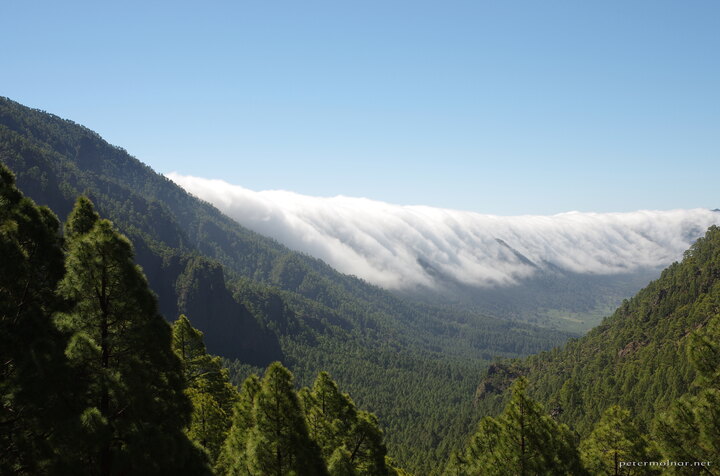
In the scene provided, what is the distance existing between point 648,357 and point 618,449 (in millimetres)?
141956

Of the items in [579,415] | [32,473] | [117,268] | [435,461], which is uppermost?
[117,268]

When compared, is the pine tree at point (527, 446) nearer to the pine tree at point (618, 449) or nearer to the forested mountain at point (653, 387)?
the forested mountain at point (653, 387)

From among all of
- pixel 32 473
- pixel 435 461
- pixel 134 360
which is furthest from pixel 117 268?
pixel 435 461

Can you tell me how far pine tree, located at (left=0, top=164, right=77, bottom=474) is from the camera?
1388 centimetres

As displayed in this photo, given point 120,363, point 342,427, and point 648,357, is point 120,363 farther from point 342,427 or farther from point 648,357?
point 648,357

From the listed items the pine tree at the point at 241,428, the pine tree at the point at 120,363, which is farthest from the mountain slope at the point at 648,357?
the pine tree at the point at 120,363

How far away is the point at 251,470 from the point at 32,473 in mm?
10089

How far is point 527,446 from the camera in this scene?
28141 millimetres

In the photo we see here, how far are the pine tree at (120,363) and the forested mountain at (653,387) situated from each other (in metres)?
21.7

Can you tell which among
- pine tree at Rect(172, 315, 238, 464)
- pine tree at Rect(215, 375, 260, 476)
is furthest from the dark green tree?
pine tree at Rect(172, 315, 238, 464)

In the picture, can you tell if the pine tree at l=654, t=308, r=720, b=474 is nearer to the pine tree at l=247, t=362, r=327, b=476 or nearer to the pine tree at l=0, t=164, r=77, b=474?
the pine tree at l=247, t=362, r=327, b=476

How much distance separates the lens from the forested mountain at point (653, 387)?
2891 centimetres

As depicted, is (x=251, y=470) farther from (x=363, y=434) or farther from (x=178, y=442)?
(x=363, y=434)

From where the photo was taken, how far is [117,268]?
17.2 m
